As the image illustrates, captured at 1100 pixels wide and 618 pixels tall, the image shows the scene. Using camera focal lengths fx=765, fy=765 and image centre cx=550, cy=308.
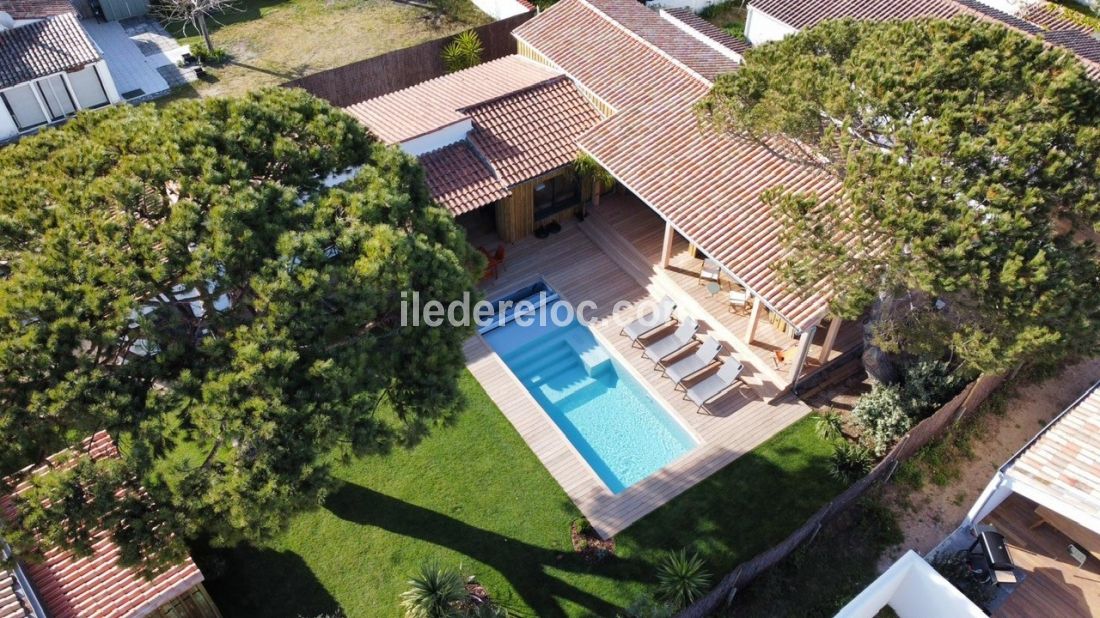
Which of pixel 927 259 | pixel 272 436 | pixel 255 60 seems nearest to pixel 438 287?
pixel 272 436

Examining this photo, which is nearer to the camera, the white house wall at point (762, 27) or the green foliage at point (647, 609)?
the green foliage at point (647, 609)

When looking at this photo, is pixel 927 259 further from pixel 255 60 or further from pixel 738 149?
pixel 255 60

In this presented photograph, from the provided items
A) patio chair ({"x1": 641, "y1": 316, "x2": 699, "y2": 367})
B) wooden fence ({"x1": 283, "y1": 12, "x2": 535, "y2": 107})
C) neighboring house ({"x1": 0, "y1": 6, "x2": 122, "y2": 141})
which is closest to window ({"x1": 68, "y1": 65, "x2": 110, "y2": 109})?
neighboring house ({"x1": 0, "y1": 6, "x2": 122, "y2": 141})

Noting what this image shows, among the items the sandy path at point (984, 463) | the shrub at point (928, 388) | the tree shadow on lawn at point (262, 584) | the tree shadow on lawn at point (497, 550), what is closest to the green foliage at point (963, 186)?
the shrub at point (928, 388)

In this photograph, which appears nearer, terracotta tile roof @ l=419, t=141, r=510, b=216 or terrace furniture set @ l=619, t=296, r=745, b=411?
terrace furniture set @ l=619, t=296, r=745, b=411

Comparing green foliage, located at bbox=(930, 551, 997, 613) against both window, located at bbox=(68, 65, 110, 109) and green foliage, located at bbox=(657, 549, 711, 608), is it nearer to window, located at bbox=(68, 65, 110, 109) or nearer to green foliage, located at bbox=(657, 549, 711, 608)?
green foliage, located at bbox=(657, 549, 711, 608)

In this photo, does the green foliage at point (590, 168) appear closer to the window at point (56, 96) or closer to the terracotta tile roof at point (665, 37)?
the terracotta tile roof at point (665, 37)
